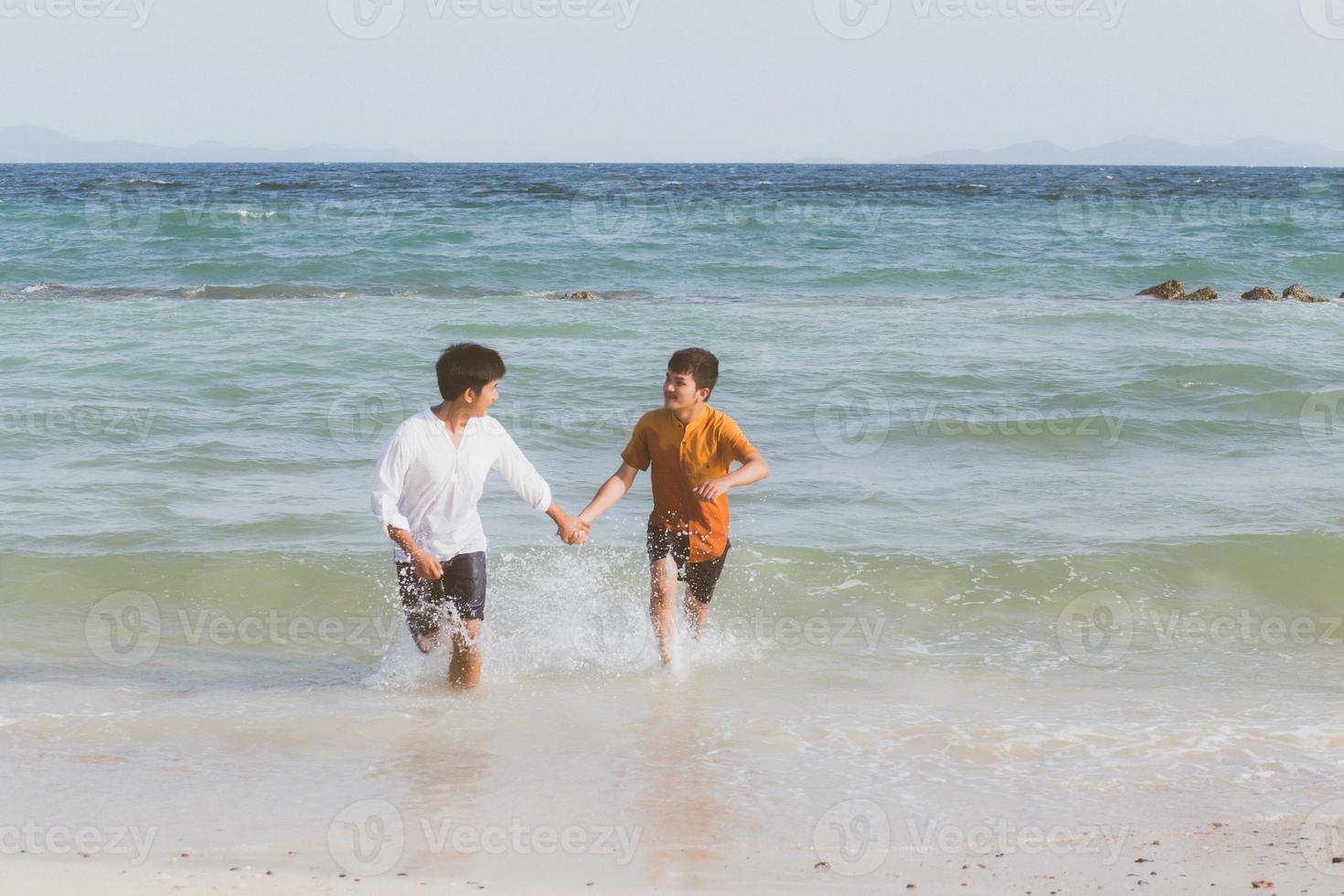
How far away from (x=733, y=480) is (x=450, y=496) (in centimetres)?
116

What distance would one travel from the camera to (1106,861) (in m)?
4.11

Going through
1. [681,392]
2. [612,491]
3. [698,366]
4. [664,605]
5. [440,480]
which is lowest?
[664,605]

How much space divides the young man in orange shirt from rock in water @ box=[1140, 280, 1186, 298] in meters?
17.5

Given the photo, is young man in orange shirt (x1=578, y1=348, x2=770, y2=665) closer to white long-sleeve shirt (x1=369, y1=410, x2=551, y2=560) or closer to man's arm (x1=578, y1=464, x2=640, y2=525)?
man's arm (x1=578, y1=464, x2=640, y2=525)

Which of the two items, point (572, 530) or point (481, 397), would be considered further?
point (572, 530)

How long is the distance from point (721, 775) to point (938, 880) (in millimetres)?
1127

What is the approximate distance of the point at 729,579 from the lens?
24.9 ft

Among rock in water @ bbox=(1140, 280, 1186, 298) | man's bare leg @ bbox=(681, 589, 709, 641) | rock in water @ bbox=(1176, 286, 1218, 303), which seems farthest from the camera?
rock in water @ bbox=(1140, 280, 1186, 298)

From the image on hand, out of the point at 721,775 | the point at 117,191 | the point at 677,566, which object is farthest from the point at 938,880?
the point at 117,191

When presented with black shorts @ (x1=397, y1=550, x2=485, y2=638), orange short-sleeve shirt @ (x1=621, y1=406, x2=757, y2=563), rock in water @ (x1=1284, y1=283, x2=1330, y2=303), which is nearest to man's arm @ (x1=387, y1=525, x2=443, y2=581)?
black shorts @ (x1=397, y1=550, x2=485, y2=638)

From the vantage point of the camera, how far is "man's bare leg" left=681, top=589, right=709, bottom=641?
20.1 feet

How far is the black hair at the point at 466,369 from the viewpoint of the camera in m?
5.07

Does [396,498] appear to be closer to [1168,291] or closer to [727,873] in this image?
[727,873]

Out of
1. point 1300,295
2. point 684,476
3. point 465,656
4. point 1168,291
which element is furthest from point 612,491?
point 1300,295
